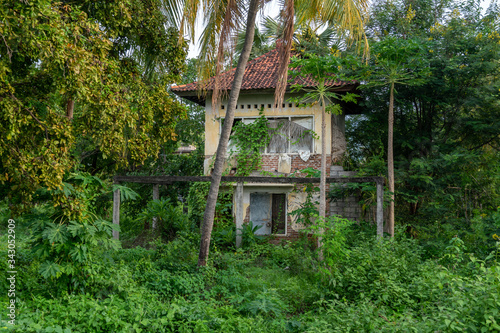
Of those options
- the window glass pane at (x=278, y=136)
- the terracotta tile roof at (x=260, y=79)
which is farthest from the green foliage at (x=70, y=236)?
the window glass pane at (x=278, y=136)

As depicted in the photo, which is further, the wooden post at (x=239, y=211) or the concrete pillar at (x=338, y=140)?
the concrete pillar at (x=338, y=140)

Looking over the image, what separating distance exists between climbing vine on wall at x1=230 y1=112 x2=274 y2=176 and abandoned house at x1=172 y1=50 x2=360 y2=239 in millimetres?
226

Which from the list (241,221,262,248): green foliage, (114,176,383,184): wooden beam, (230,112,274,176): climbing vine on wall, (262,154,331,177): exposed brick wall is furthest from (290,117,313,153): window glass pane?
(241,221,262,248): green foliage

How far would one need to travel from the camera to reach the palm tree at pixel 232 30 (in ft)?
25.6

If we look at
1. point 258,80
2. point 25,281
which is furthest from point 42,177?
point 258,80

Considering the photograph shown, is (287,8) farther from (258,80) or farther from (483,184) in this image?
(483,184)

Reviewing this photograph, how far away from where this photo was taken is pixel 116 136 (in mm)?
6551

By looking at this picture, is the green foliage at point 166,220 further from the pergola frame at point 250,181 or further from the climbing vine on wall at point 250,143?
the climbing vine on wall at point 250,143

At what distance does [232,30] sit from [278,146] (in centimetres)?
517

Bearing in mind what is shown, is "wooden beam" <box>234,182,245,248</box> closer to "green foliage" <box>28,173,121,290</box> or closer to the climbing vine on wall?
the climbing vine on wall

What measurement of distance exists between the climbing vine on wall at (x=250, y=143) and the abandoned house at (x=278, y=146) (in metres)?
0.23

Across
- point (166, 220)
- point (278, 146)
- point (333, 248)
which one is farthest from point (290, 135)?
point (333, 248)

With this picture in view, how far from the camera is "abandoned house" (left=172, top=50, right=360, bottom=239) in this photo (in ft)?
40.2

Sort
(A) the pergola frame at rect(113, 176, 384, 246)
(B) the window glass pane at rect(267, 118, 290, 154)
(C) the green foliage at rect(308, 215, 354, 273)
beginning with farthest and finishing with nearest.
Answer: (B) the window glass pane at rect(267, 118, 290, 154)
(A) the pergola frame at rect(113, 176, 384, 246)
(C) the green foliage at rect(308, 215, 354, 273)
